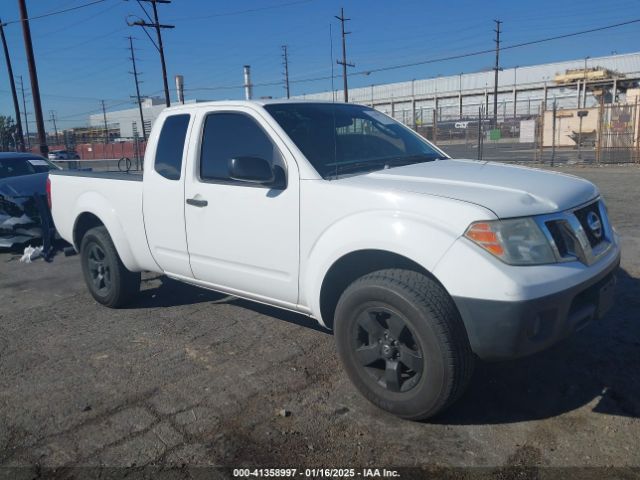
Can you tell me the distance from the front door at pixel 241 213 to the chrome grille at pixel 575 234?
4.94 ft

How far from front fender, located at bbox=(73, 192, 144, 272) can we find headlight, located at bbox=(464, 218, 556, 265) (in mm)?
3277

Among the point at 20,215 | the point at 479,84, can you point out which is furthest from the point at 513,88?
the point at 20,215

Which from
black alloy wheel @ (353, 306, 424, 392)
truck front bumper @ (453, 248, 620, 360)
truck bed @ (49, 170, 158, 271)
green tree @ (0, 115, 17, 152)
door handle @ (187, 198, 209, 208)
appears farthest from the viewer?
green tree @ (0, 115, 17, 152)

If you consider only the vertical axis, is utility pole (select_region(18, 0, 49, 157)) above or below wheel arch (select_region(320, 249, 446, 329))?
above

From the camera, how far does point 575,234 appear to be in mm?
2895

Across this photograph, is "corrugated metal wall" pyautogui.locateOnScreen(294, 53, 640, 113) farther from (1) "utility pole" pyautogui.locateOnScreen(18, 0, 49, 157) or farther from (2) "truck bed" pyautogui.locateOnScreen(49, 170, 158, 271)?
(2) "truck bed" pyautogui.locateOnScreen(49, 170, 158, 271)

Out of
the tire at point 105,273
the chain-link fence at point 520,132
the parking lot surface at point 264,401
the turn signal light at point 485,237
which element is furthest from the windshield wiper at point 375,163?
the chain-link fence at point 520,132

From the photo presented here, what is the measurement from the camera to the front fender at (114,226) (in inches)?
192

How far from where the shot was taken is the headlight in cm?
267

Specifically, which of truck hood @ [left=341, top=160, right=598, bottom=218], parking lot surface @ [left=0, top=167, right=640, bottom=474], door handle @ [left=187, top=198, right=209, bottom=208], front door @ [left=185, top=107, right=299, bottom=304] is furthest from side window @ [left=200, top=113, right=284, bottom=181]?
parking lot surface @ [left=0, top=167, right=640, bottom=474]

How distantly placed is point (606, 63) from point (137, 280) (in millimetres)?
72093

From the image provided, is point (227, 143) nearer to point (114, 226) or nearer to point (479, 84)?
point (114, 226)

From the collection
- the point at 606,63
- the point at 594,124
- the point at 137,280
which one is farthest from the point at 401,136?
the point at 606,63

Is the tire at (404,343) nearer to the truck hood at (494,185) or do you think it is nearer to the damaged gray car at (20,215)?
the truck hood at (494,185)
